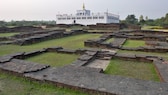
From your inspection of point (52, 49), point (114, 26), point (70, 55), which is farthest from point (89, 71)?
point (114, 26)

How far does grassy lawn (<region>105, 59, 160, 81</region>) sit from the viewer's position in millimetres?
4749

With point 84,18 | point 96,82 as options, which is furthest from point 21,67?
point 84,18

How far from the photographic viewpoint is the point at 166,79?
4.05m

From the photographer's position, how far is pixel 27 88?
3.85 metres

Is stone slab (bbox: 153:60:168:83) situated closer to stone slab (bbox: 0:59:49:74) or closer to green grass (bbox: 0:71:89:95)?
green grass (bbox: 0:71:89:95)

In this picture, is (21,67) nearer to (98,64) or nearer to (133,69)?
(98,64)

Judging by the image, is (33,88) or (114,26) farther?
(114,26)

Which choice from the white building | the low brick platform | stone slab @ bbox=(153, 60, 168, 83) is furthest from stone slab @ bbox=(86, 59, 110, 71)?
the white building

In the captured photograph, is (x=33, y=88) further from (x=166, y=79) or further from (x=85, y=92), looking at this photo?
(x=166, y=79)

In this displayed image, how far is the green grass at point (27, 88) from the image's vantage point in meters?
3.61

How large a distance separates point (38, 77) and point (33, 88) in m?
0.34

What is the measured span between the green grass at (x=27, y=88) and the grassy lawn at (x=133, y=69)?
183 centimetres

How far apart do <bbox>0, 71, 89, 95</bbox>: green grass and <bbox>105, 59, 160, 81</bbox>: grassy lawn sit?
6.02 feet

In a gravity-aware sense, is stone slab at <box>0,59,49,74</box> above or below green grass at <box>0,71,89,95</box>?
above
